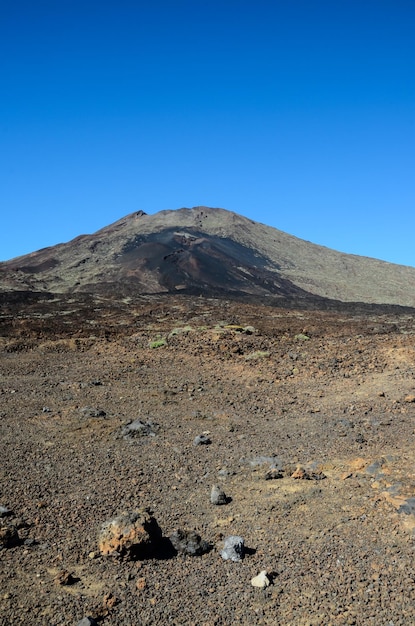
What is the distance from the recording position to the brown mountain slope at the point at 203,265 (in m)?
56.2

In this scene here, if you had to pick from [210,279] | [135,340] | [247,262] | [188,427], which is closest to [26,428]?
[188,427]

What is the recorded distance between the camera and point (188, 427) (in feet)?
31.2

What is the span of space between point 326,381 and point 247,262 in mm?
63686

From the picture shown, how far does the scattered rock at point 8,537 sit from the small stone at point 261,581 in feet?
8.14

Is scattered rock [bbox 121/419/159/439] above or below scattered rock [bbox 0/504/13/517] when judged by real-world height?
above

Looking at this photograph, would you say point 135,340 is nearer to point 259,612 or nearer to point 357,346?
point 357,346

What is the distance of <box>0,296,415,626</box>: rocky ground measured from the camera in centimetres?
451

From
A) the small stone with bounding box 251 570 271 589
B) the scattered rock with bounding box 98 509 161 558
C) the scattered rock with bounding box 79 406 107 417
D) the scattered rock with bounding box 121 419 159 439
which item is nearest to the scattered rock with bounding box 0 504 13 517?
the scattered rock with bounding box 98 509 161 558

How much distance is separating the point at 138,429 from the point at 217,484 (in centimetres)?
254

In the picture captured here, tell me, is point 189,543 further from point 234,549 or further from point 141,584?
point 141,584

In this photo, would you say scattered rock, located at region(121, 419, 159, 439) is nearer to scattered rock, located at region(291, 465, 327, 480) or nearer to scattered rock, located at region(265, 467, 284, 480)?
scattered rock, located at region(265, 467, 284, 480)

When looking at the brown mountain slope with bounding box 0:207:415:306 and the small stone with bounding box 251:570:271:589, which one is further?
the brown mountain slope with bounding box 0:207:415:306

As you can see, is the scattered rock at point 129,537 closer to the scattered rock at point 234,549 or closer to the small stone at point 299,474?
the scattered rock at point 234,549

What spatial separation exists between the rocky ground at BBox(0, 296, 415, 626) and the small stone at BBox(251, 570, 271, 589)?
6 cm
